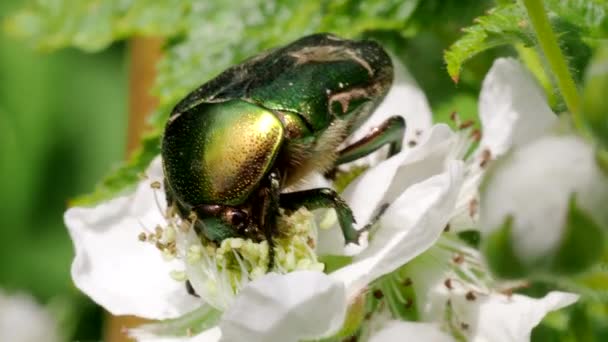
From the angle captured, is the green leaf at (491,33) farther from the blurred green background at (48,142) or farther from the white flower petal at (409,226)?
the blurred green background at (48,142)

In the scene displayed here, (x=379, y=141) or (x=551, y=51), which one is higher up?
(x=551, y=51)

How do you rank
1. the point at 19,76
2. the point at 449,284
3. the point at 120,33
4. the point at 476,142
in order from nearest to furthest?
the point at 449,284
the point at 476,142
the point at 120,33
the point at 19,76

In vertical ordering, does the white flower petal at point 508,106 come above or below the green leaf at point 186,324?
above

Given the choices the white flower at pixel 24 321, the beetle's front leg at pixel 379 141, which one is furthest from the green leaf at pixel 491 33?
the white flower at pixel 24 321

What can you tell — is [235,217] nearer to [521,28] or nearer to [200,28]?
[521,28]

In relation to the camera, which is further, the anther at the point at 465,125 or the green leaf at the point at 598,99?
the anther at the point at 465,125

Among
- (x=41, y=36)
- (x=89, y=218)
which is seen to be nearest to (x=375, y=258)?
(x=89, y=218)

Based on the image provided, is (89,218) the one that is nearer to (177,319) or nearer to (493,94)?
(177,319)

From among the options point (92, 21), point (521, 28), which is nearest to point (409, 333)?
point (521, 28)
